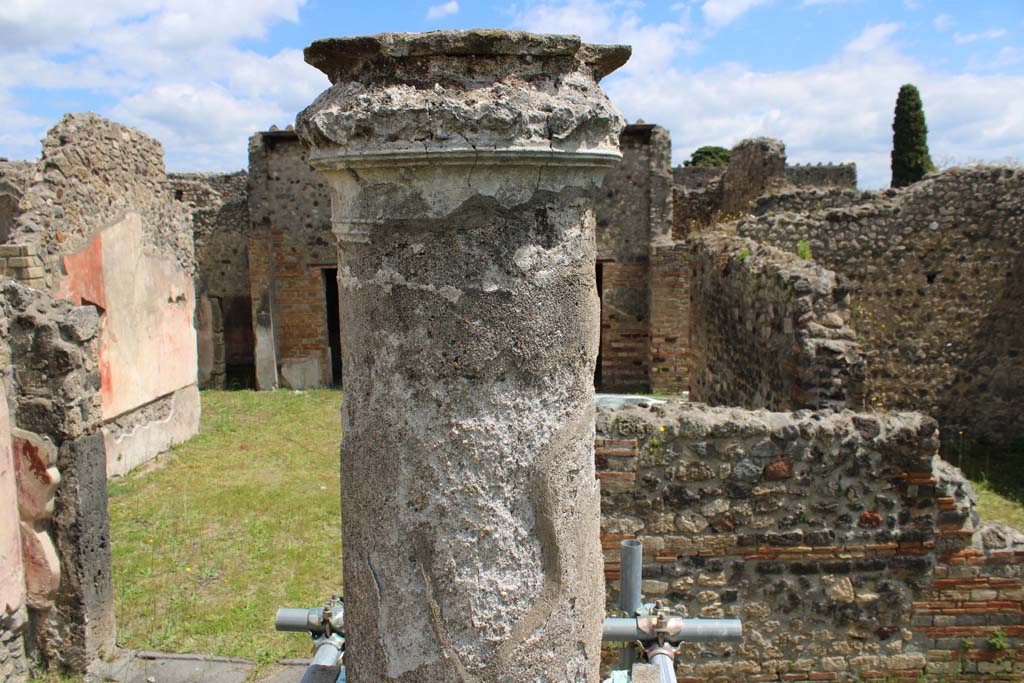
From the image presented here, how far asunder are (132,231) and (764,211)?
745 cm

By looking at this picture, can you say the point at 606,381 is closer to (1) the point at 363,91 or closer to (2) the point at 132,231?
(2) the point at 132,231

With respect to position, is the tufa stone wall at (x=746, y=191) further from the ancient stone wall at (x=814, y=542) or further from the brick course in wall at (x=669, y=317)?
the ancient stone wall at (x=814, y=542)

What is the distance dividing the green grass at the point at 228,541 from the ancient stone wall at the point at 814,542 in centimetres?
256

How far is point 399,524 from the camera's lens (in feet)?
5.60

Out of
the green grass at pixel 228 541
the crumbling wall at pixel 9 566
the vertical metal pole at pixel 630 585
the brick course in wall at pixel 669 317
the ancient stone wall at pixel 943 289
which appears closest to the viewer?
the vertical metal pole at pixel 630 585

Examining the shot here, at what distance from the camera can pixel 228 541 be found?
7180mm

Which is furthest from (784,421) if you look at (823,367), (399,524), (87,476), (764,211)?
(764,211)

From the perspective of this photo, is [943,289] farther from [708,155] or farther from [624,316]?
[708,155]

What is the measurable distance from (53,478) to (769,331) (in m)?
5.16

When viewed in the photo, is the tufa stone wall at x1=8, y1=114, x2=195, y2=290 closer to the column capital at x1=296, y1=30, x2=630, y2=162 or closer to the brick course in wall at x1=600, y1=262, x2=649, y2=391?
the column capital at x1=296, y1=30, x2=630, y2=162

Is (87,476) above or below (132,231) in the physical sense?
below

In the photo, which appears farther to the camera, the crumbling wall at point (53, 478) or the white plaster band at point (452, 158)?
the crumbling wall at point (53, 478)

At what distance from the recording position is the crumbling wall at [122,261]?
292 inches

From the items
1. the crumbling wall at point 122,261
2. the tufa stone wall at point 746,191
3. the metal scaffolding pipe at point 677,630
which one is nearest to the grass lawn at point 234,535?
the crumbling wall at point 122,261
